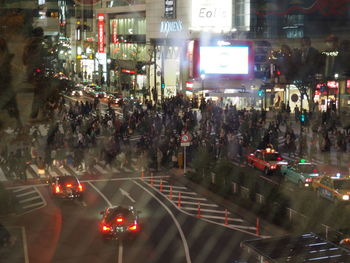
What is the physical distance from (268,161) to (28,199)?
11.9m

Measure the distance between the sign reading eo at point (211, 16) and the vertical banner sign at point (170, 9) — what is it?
261 cm

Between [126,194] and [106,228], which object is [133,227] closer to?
[106,228]

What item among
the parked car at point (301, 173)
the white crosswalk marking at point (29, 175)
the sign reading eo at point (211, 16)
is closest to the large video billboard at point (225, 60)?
the sign reading eo at point (211, 16)

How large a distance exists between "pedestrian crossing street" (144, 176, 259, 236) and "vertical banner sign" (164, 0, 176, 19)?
183ft

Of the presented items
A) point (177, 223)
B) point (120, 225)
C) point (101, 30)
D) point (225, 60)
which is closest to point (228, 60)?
point (225, 60)

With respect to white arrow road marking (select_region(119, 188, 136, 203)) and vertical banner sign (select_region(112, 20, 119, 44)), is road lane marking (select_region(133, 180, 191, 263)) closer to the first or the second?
white arrow road marking (select_region(119, 188, 136, 203))

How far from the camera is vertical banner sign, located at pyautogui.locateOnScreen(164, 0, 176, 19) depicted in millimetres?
84000

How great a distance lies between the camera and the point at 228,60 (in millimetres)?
72125

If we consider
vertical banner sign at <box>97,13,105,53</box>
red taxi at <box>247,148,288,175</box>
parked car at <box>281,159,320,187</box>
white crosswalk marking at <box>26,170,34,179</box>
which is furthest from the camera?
vertical banner sign at <box>97,13,105,53</box>

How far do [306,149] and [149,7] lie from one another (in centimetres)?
5658

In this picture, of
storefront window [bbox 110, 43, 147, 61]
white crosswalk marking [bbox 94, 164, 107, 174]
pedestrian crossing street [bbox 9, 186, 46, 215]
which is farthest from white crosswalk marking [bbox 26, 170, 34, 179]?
storefront window [bbox 110, 43, 147, 61]

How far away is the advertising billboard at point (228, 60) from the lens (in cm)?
7175

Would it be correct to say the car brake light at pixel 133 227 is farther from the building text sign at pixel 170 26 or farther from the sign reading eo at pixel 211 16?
the building text sign at pixel 170 26

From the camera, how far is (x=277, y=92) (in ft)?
221
